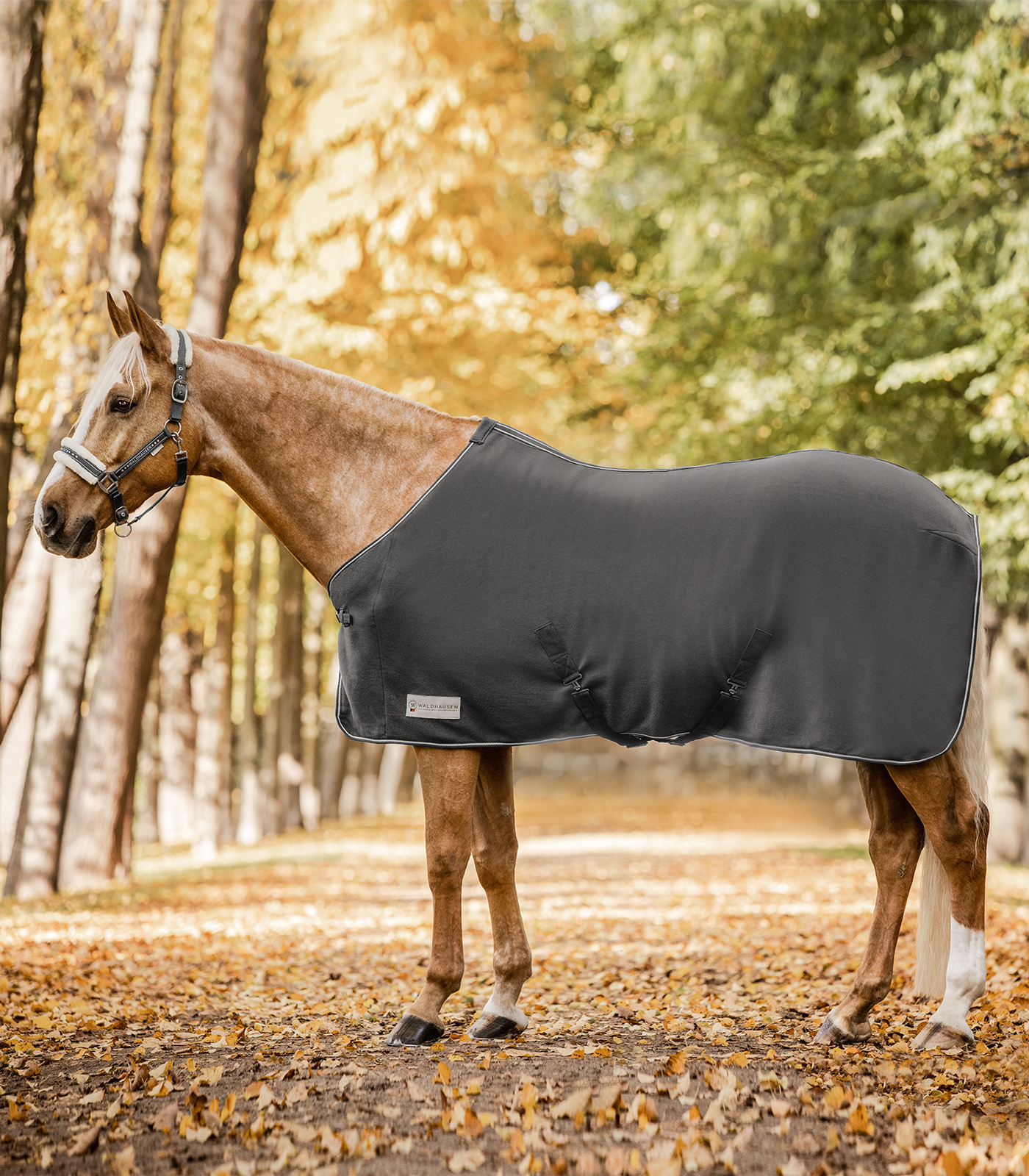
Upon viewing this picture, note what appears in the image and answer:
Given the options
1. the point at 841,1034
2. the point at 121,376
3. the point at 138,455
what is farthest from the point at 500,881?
the point at 121,376

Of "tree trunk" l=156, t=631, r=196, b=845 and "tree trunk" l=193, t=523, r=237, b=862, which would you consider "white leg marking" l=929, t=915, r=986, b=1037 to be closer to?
"tree trunk" l=193, t=523, r=237, b=862

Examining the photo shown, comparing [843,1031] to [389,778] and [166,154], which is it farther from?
[389,778]

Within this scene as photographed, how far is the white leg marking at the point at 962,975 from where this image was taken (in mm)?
4258

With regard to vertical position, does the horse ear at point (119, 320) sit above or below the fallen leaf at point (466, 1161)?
above

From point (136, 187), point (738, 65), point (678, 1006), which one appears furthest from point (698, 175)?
point (678, 1006)

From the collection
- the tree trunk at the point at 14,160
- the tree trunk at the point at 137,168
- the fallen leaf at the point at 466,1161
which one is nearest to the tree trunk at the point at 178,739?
the tree trunk at the point at 137,168

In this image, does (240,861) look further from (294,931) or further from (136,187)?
(136,187)

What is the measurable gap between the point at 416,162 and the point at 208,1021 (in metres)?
9.76

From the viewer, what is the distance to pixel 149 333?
423 centimetres

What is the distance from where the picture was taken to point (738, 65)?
1340 cm

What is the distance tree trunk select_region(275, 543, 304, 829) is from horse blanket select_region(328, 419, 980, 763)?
41.7ft

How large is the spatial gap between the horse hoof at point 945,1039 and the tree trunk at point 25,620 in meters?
8.00

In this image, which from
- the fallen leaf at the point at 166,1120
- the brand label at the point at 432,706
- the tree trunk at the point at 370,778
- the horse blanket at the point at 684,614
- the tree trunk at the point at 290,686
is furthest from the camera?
the tree trunk at the point at 370,778

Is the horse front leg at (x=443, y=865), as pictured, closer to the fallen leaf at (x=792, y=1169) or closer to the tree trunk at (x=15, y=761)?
the fallen leaf at (x=792, y=1169)
